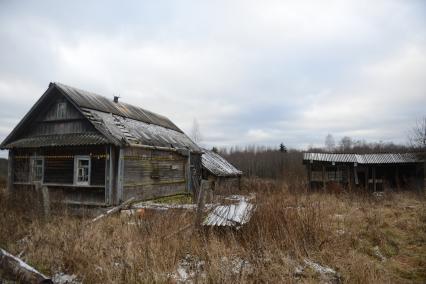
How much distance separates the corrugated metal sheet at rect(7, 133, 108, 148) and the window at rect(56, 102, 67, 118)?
988 millimetres

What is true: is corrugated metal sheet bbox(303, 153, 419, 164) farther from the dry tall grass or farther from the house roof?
the dry tall grass

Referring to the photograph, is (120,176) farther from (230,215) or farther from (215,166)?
(215,166)

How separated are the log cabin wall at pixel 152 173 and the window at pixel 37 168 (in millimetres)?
4506

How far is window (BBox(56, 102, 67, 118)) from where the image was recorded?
14617 millimetres

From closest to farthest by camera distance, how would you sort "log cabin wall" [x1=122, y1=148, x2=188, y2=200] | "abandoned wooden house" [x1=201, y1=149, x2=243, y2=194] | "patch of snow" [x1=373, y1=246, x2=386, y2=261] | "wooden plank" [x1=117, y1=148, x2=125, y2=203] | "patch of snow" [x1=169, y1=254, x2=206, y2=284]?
"patch of snow" [x1=169, y1=254, x2=206, y2=284] < "patch of snow" [x1=373, y1=246, x2=386, y2=261] < "wooden plank" [x1=117, y1=148, x2=125, y2=203] < "log cabin wall" [x1=122, y1=148, x2=188, y2=200] < "abandoned wooden house" [x1=201, y1=149, x2=243, y2=194]

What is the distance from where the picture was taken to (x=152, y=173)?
15.4 m

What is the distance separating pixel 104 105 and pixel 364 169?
63.1ft

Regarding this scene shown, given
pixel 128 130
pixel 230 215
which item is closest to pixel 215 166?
pixel 128 130

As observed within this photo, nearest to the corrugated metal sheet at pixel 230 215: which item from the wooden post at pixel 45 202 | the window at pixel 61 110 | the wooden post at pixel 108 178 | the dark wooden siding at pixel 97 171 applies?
the wooden post at pixel 45 202

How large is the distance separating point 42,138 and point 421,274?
592 inches

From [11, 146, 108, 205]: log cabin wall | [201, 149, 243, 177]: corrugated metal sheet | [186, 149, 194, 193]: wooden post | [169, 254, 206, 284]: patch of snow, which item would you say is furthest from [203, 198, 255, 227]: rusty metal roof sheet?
[201, 149, 243, 177]: corrugated metal sheet

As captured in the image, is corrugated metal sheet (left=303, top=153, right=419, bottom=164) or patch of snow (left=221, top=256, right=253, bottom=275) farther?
corrugated metal sheet (left=303, top=153, right=419, bottom=164)

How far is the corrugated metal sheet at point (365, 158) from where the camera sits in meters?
22.6

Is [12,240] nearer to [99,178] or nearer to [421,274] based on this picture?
[99,178]
